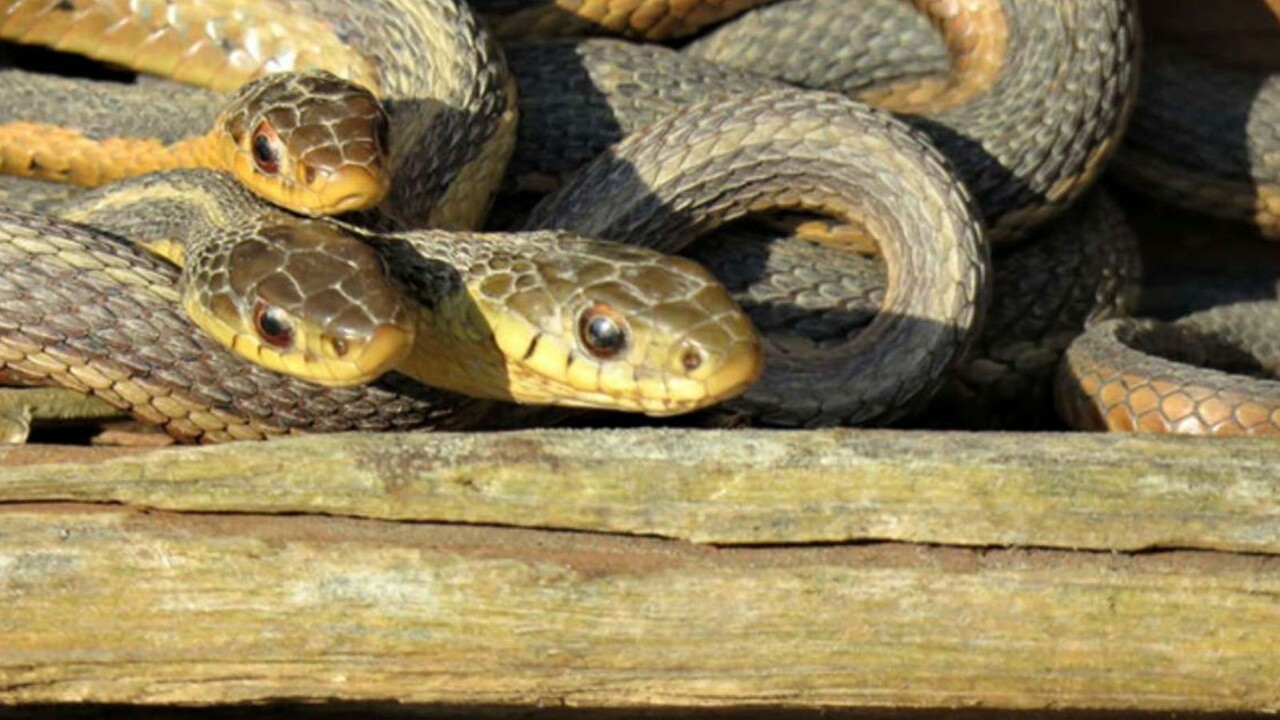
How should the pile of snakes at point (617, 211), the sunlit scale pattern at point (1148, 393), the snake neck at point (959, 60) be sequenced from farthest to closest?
the snake neck at point (959, 60)
the sunlit scale pattern at point (1148, 393)
the pile of snakes at point (617, 211)

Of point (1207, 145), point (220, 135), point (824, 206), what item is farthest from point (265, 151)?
point (1207, 145)

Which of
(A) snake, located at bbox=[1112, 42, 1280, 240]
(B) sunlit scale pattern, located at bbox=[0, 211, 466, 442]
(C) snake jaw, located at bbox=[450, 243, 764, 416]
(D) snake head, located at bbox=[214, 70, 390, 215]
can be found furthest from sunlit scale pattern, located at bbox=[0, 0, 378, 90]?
(A) snake, located at bbox=[1112, 42, 1280, 240]

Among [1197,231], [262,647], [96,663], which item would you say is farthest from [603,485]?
[1197,231]

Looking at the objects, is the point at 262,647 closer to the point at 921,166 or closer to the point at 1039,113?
the point at 921,166

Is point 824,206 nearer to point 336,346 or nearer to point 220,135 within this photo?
point 220,135

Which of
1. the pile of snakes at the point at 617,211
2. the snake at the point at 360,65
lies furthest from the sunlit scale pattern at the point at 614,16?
the snake at the point at 360,65

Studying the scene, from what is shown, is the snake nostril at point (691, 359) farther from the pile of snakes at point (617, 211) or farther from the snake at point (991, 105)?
the snake at point (991, 105)

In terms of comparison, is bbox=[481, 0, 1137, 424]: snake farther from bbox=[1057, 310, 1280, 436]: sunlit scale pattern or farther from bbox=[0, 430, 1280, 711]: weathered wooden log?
bbox=[0, 430, 1280, 711]: weathered wooden log
